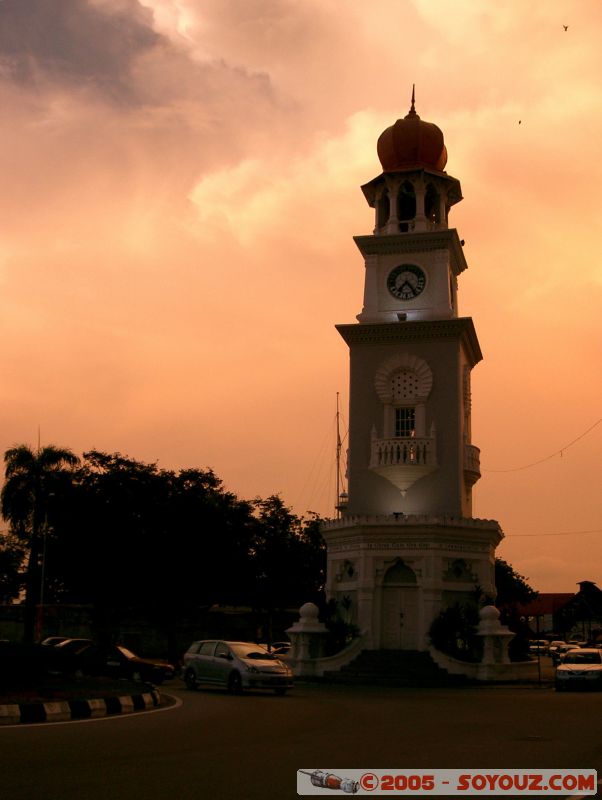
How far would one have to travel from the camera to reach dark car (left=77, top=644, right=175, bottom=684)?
29.8m

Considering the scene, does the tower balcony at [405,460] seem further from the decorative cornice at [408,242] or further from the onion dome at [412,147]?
the onion dome at [412,147]

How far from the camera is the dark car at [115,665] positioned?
29.8 m

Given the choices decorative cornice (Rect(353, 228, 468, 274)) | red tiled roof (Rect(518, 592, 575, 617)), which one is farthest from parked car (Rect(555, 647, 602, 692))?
red tiled roof (Rect(518, 592, 575, 617))

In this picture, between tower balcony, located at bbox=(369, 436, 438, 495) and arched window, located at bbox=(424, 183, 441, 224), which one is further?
arched window, located at bbox=(424, 183, 441, 224)

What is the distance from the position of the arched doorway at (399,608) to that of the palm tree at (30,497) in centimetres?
1766

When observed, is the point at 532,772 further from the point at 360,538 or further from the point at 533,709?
the point at 360,538

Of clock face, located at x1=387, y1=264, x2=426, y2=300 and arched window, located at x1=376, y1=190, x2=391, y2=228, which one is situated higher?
arched window, located at x1=376, y1=190, x2=391, y2=228

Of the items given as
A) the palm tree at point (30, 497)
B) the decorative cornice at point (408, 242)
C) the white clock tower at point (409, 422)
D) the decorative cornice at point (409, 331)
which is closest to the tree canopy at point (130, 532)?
the palm tree at point (30, 497)

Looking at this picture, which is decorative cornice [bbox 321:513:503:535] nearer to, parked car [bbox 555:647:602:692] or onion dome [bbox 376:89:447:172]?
parked car [bbox 555:647:602:692]

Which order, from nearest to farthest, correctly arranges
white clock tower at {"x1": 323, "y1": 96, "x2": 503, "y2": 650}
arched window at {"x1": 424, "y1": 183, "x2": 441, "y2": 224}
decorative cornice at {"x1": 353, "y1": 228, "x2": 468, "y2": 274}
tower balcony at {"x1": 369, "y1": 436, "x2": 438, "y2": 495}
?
1. white clock tower at {"x1": 323, "y1": 96, "x2": 503, "y2": 650}
2. tower balcony at {"x1": 369, "y1": 436, "x2": 438, "y2": 495}
3. decorative cornice at {"x1": 353, "y1": 228, "x2": 468, "y2": 274}
4. arched window at {"x1": 424, "y1": 183, "x2": 441, "y2": 224}

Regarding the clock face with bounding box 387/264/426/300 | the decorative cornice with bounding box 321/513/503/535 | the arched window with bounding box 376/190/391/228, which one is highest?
the arched window with bounding box 376/190/391/228

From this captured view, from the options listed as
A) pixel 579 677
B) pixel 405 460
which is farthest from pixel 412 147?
pixel 579 677

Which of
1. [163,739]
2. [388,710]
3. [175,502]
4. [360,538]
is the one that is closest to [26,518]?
[175,502]

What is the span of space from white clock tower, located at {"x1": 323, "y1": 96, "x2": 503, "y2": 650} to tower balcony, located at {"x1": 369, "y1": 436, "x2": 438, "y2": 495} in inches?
1.9
